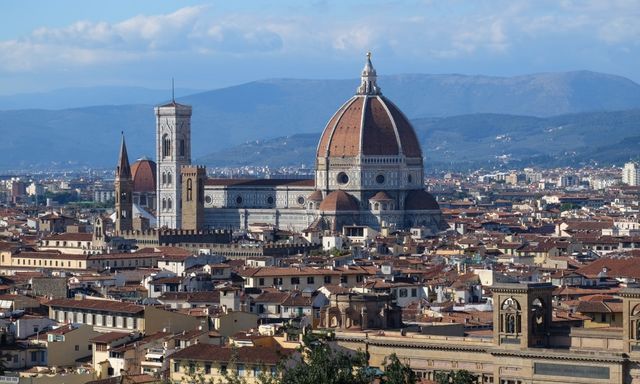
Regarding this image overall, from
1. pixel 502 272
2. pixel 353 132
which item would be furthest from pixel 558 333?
pixel 353 132

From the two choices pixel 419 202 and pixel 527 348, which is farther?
pixel 419 202

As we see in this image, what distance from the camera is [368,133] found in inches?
5733

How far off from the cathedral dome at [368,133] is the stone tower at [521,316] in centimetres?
9765

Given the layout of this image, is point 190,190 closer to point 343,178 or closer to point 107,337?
point 343,178

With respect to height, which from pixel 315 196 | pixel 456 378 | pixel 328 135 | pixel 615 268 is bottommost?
pixel 456 378

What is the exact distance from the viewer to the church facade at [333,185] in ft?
460

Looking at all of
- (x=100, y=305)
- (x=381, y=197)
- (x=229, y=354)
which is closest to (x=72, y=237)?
(x=381, y=197)

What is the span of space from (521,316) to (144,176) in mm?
122433

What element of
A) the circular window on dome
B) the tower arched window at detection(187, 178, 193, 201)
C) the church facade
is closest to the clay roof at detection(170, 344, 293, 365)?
the church facade

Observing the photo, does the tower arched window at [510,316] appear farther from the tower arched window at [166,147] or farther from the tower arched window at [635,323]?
the tower arched window at [166,147]

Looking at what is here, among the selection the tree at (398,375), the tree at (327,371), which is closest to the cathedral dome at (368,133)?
the tree at (327,371)

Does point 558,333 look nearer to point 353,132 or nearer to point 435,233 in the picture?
point 435,233

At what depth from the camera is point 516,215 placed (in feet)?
542

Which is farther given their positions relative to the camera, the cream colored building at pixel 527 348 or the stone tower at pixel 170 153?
the stone tower at pixel 170 153
